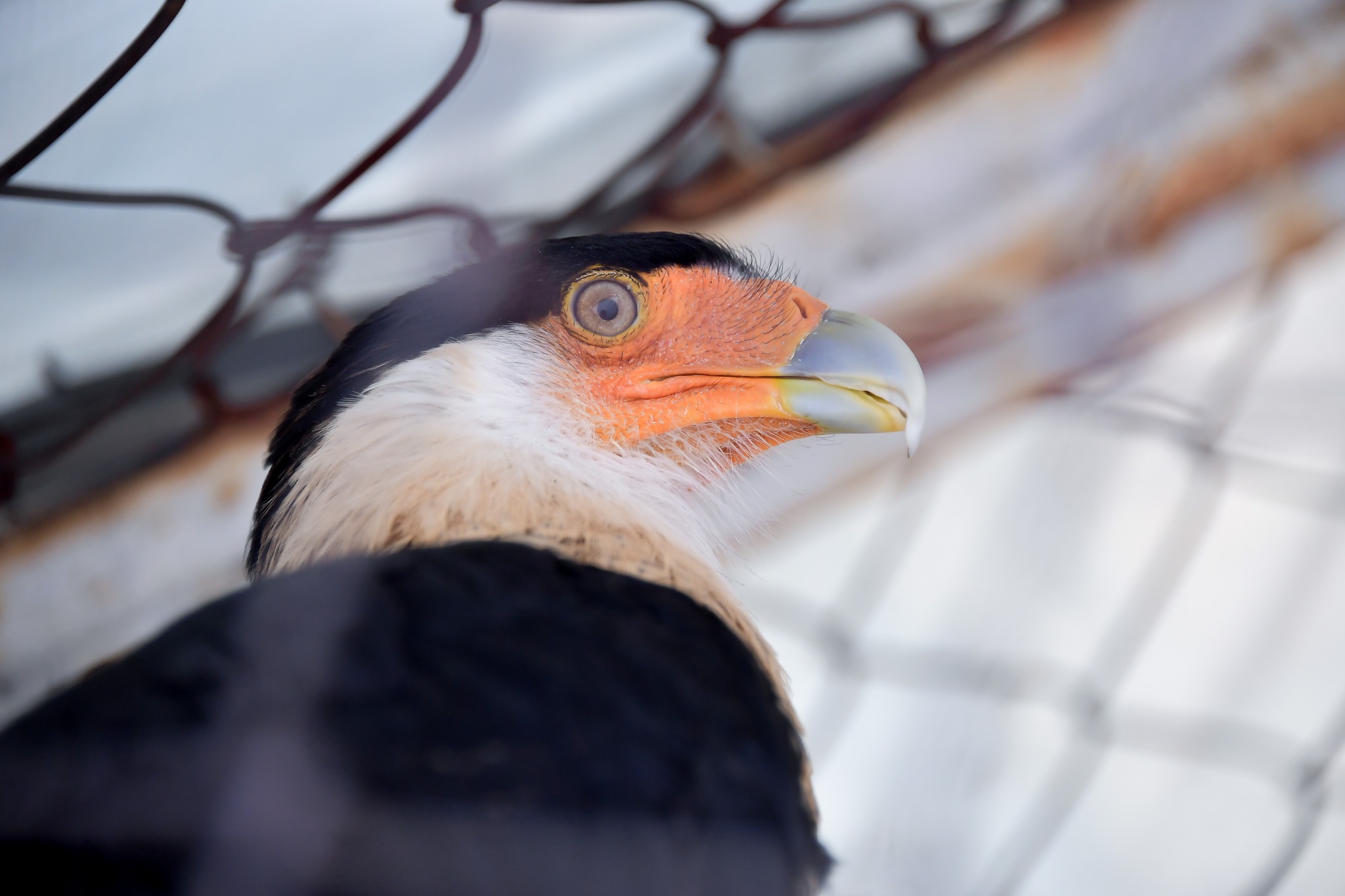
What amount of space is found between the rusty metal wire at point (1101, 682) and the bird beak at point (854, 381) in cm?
54

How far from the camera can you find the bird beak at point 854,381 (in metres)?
0.96

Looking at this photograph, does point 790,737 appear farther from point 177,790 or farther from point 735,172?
point 735,172

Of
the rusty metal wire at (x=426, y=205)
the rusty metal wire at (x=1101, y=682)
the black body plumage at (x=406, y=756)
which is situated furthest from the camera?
the rusty metal wire at (x=1101, y=682)

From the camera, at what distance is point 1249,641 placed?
150 cm

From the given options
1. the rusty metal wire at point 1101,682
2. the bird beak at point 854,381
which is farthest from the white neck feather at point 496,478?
the rusty metal wire at point 1101,682

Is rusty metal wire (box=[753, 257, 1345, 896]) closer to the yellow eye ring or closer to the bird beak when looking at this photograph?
the bird beak

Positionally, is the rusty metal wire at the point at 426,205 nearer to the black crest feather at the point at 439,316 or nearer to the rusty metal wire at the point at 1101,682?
the black crest feather at the point at 439,316

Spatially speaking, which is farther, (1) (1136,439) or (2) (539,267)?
(1) (1136,439)

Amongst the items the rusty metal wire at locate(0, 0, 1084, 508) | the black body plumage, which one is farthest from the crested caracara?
the rusty metal wire at locate(0, 0, 1084, 508)

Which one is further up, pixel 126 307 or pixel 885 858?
pixel 126 307

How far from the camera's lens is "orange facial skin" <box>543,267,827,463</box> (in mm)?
1042

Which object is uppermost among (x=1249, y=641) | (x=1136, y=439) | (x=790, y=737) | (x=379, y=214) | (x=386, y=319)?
(x=379, y=214)

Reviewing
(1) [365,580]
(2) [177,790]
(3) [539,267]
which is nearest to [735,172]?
(3) [539,267]

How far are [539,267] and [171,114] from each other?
384mm
